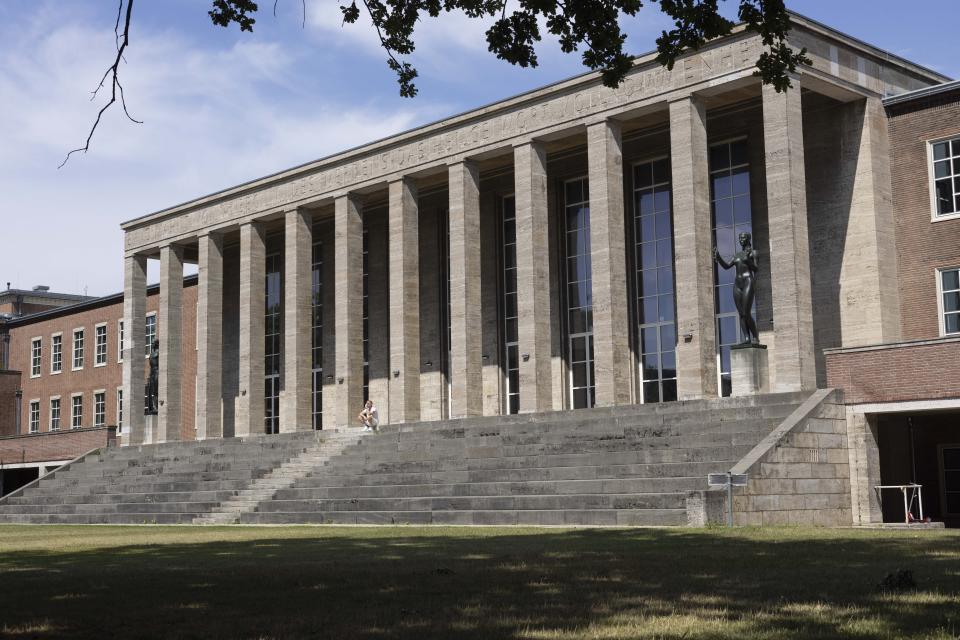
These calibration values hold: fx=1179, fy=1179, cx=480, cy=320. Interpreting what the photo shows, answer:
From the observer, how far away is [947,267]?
31.1 metres

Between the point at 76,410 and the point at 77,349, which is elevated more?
the point at 77,349

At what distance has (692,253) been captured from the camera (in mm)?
31422

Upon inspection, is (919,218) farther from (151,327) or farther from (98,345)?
(98,345)

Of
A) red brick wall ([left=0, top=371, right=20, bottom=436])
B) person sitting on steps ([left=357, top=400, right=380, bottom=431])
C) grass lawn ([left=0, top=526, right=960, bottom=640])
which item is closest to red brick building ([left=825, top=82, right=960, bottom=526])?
grass lawn ([left=0, top=526, right=960, bottom=640])

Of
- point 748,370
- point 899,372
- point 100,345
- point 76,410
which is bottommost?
point 899,372

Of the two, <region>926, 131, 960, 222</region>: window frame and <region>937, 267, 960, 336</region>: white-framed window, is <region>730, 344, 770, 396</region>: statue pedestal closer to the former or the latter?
<region>937, 267, 960, 336</region>: white-framed window

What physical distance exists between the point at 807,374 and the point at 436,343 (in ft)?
57.1

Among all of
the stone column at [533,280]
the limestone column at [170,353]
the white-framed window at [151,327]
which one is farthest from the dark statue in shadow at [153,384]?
the stone column at [533,280]

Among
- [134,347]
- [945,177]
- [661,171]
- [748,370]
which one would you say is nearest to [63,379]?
[134,347]

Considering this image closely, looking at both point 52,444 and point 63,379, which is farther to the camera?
point 63,379

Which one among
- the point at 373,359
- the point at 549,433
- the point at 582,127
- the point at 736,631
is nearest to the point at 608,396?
the point at 549,433

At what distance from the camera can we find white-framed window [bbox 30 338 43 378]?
64.2 metres

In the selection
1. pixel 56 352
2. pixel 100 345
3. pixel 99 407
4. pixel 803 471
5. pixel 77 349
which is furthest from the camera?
pixel 56 352

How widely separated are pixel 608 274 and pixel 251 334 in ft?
55.5
